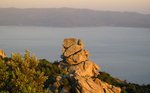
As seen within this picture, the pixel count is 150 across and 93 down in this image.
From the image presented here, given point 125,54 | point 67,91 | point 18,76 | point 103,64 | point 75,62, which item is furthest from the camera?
point 125,54

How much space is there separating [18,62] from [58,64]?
Result: 26.8 meters

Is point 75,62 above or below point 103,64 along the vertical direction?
above

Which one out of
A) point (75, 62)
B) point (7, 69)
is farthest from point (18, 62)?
point (75, 62)

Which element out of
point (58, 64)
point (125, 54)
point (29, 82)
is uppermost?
point (29, 82)

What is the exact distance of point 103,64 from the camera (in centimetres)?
12681

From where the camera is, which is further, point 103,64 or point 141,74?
point 103,64

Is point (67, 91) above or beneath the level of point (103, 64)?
above

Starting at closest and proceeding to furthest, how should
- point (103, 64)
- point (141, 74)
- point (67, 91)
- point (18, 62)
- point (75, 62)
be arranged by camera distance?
point (18, 62)
point (67, 91)
point (75, 62)
point (141, 74)
point (103, 64)

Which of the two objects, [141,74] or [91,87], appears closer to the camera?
[91,87]

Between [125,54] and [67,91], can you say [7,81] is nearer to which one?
[67,91]

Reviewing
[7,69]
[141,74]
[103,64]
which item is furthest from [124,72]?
[7,69]

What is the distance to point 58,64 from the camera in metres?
48.2

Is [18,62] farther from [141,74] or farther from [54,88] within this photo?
[141,74]

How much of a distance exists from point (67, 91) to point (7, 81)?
887cm
